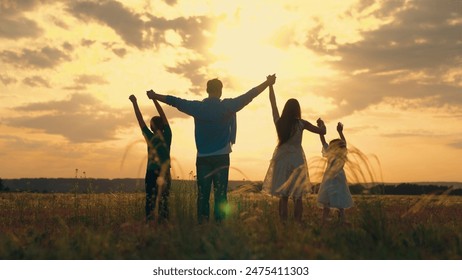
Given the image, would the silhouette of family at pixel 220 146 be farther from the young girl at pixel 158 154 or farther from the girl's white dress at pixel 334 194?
the girl's white dress at pixel 334 194

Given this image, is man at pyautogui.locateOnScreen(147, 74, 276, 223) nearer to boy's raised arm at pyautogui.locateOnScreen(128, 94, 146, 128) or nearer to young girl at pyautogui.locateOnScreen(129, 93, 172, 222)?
boy's raised arm at pyautogui.locateOnScreen(128, 94, 146, 128)

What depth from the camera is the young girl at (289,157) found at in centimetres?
955

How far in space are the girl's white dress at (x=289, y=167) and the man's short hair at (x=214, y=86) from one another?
1497 mm

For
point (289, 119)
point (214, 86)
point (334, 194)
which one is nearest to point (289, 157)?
point (289, 119)

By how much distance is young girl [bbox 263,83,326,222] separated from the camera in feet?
31.3

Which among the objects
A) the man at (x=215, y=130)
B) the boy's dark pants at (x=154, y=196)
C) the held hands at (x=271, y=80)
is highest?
the held hands at (x=271, y=80)

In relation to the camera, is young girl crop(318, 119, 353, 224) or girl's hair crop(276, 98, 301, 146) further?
young girl crop(318, 119, 353, 224)

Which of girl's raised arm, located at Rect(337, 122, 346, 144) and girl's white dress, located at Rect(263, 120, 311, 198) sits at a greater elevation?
girl's raised arm, located at Rect(337, 122, 346, 144)

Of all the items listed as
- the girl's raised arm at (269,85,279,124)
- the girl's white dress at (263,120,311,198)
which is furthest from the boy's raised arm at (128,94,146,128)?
the girl's white dress at (263,120,311,198)

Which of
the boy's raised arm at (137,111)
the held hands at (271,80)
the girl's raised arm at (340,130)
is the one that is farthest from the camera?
the girl's raised arm at (340,130)

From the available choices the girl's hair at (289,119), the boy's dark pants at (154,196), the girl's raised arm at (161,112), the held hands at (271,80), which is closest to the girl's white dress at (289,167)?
the girl's hair at (289,119)

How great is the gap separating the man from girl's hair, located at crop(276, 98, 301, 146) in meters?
0.56

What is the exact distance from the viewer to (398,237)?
288 inches
